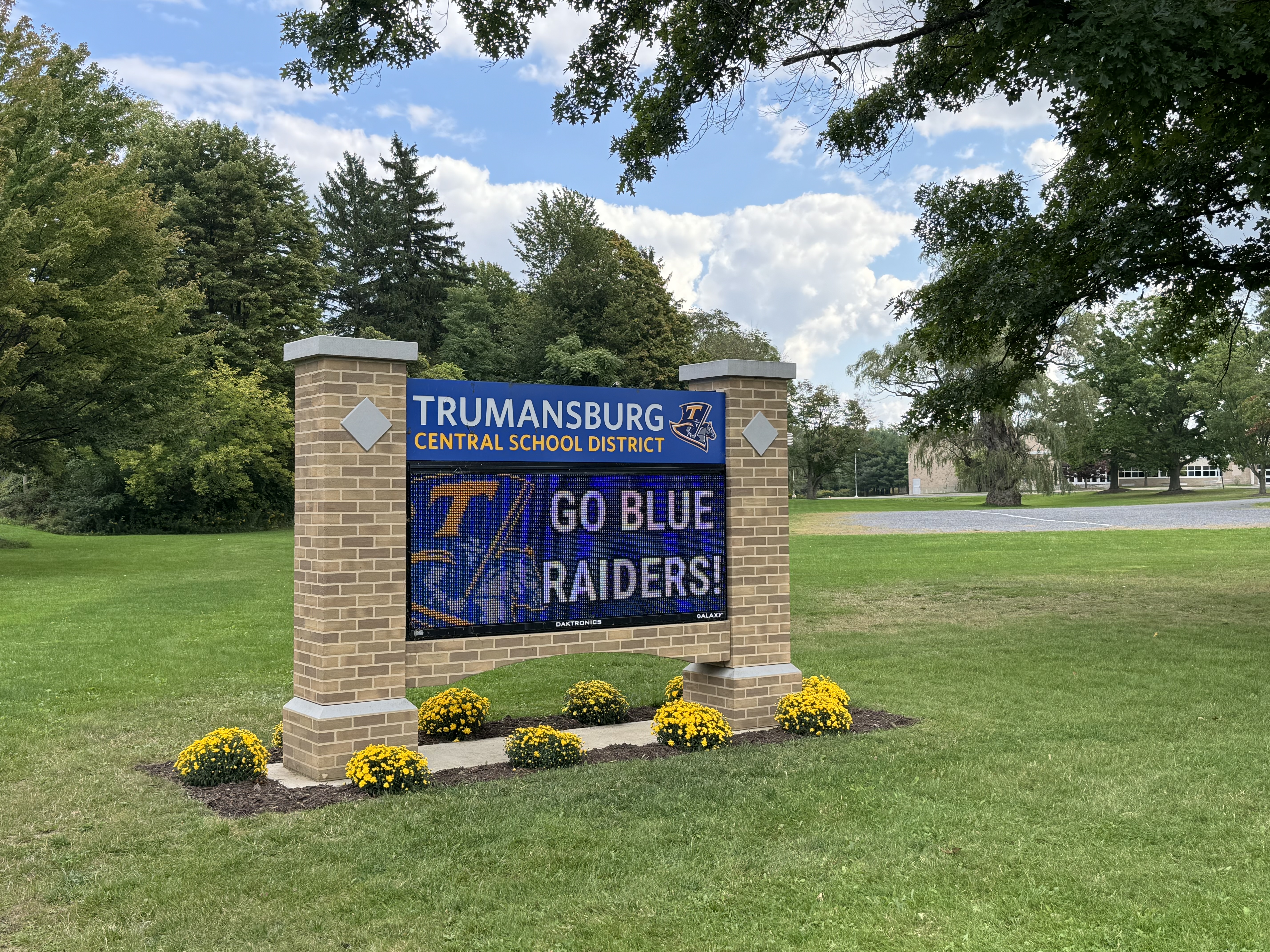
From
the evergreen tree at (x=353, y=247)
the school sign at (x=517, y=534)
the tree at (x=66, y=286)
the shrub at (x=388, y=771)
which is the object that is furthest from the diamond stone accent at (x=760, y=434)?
the evergreen tree at (x=353, y=247)

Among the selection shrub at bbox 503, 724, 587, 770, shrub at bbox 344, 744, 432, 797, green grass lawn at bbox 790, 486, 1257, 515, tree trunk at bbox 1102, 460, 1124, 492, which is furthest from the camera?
tree trunk at bbox 1102, 460, 1124, 492

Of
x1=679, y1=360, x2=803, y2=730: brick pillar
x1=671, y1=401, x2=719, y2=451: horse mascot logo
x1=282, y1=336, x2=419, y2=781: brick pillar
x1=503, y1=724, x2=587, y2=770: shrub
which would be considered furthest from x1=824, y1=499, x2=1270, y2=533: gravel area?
x1=282, y1=336, x2=419, y2=781: brick pillar

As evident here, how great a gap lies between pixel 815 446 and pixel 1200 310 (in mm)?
61943

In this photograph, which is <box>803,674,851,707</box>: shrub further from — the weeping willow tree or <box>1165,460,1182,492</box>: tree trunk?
<box>1165,460,1182,492</box>: tree trunk

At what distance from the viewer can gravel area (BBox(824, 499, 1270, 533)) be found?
33.9 m

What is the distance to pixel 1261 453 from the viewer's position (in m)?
60.1

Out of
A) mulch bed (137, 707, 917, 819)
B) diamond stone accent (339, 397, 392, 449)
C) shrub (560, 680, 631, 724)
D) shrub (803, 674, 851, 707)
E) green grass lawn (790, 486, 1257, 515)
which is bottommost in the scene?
mulch bed (137, 707, 917, 819)

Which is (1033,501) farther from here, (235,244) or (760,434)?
(760,434)

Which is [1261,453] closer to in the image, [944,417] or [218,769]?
[944,417]

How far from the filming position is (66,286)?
25.4 m

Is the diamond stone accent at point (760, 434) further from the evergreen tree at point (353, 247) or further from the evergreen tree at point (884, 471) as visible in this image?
the evergreen tree at point (884, 471)

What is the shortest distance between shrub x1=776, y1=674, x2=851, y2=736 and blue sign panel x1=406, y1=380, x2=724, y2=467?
6.49 ft

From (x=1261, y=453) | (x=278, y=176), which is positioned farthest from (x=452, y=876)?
(x=1261, y=453)

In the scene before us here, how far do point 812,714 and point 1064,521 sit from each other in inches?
1333
